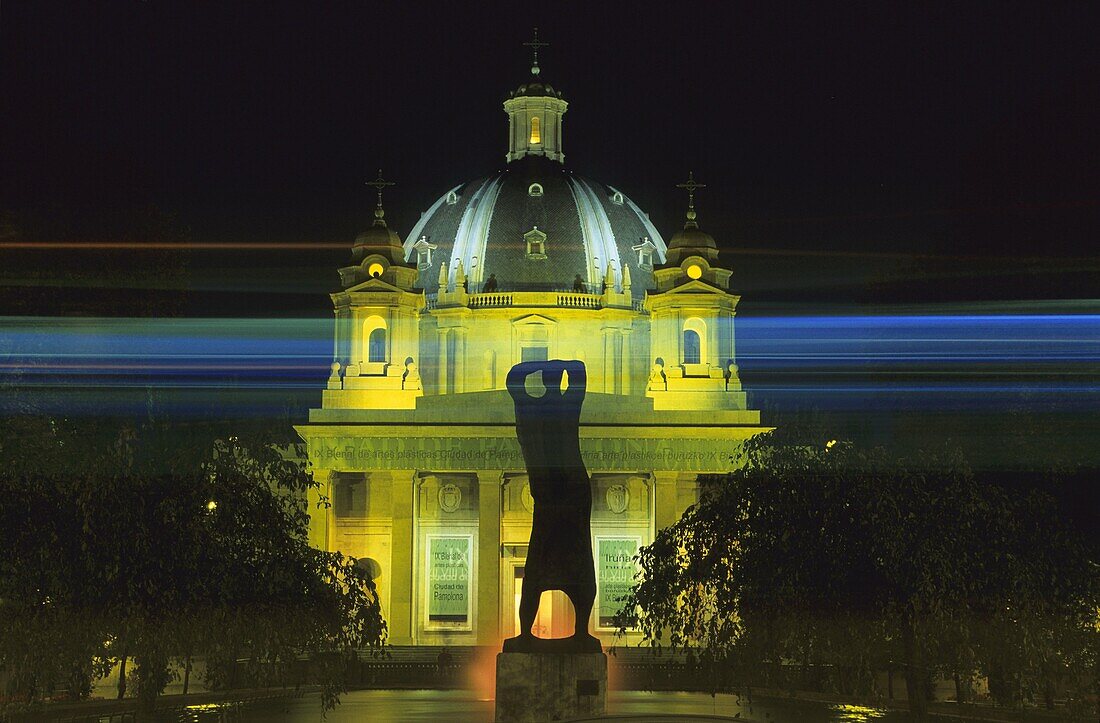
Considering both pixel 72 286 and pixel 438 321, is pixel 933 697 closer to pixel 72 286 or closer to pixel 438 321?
pixel 72 286

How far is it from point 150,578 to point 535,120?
2683 inches

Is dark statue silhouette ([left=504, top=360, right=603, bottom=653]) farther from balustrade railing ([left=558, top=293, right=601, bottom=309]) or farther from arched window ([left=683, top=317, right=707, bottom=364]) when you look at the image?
balustrade railing ([left=558, top=293, right=601, bottom=309])

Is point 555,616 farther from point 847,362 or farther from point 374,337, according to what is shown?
point 847,362

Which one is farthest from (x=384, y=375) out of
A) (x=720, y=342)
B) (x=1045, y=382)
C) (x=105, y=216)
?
(x=1045, y=382)

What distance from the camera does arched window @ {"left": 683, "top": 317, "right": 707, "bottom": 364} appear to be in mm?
84125

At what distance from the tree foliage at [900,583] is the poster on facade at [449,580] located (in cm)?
4463

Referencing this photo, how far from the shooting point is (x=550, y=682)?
30.8 metres

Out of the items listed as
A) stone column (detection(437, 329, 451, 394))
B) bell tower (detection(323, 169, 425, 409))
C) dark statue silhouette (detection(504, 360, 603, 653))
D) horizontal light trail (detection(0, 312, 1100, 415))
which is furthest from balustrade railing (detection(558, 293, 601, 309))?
dark statue silhouette (detection(504, 360, 603, 653))

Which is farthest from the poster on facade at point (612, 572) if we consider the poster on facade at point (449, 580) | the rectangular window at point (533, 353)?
the rectangular window at point (533, 353)

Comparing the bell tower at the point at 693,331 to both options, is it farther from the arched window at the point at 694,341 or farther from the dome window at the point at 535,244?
the dome window at the point at 535,244

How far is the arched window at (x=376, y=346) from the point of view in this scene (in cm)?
8356

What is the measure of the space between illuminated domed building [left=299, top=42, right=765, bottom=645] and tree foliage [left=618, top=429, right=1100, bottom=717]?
39.3 metres

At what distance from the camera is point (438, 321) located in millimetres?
87938

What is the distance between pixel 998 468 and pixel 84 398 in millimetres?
18388
